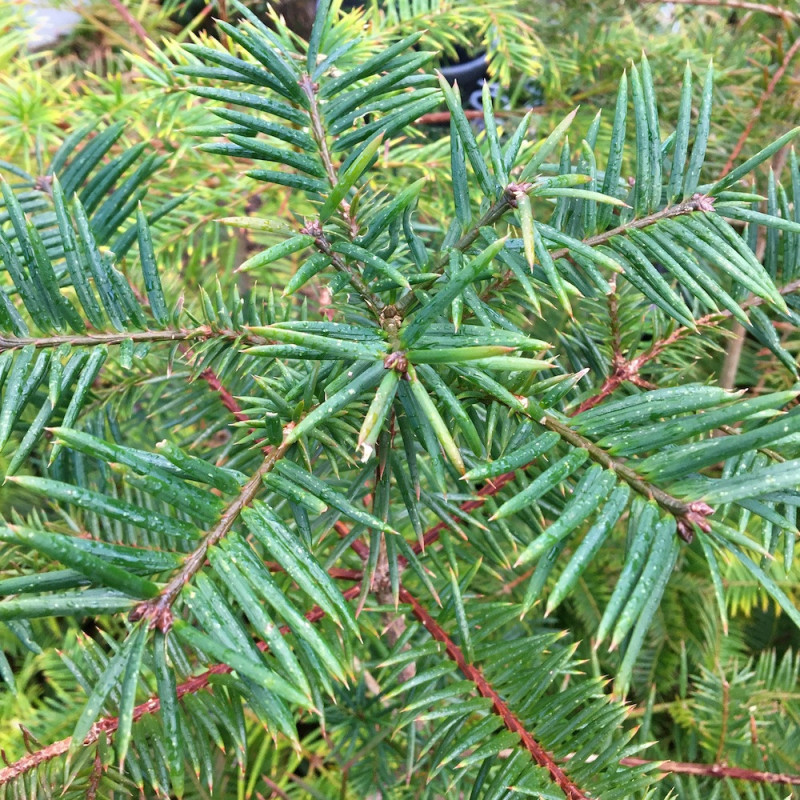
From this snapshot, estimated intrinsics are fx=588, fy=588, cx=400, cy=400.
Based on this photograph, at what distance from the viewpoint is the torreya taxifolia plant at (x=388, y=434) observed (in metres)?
0.20

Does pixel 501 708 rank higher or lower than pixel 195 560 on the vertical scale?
lower

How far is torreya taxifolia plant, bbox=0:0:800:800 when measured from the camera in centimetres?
20

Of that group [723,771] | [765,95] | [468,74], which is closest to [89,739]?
[723,771]

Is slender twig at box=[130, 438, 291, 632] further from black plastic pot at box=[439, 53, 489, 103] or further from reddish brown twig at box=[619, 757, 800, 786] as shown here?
black plastic pot at box=[439, 53, 489, 103]

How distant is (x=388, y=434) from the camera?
28 cm

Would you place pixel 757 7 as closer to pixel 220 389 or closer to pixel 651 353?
pixel 651 353

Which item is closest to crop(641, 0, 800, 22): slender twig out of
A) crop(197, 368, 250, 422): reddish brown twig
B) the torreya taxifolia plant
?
the torreya taxifolia plant

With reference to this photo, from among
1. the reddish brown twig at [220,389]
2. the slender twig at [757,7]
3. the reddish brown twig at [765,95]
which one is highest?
the slender twig at [757,7]

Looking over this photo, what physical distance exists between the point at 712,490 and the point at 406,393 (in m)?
0.11

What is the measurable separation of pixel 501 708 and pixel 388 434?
0.58 feet

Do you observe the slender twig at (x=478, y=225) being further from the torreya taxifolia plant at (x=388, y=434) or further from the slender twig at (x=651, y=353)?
the slender twig at (x=651, y=353)

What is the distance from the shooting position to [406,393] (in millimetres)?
232

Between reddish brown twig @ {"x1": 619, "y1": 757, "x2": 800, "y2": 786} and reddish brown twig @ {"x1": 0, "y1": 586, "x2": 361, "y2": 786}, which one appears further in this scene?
reddish brown twig @ {"x1": 619, "y1": 757, "x2": 800, "y2": 786}

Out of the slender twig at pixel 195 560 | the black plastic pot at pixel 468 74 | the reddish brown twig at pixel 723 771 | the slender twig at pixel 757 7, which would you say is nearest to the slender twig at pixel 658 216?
the slender twig at pixel 195 560
